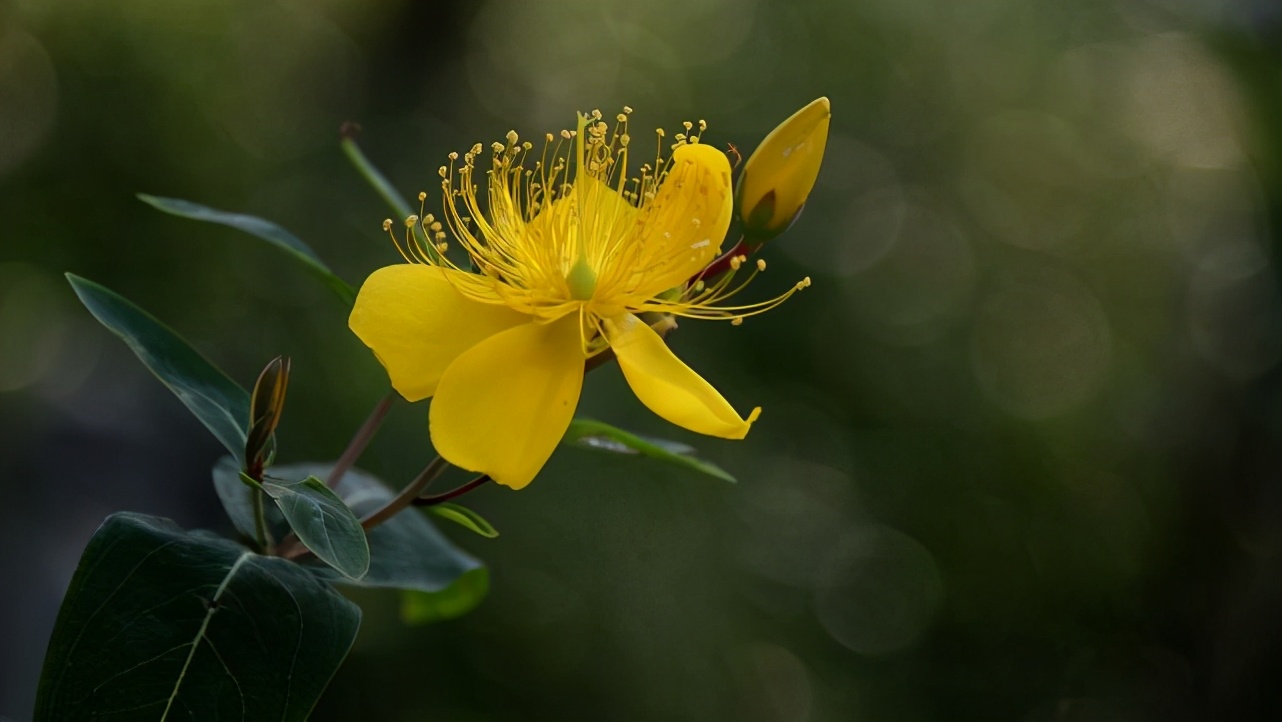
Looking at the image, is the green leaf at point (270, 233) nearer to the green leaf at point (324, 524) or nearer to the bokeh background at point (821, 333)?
the green leaf at point (324, 524)

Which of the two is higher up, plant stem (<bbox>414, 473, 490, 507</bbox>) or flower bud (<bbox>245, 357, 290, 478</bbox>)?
flower bud (<bbox>245, 357, 290, 478</bbox>)

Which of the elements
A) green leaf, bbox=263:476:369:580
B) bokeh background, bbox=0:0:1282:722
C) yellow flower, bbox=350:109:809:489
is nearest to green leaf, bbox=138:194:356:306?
yellow flower, bbox=350:109:809:489

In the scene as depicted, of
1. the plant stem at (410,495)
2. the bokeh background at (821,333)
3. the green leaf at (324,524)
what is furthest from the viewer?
the bokeh background at (821,333)

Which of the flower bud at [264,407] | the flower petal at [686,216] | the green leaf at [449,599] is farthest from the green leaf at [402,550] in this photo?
the flower petal at [686,216]

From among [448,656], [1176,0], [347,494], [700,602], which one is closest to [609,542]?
[700,602]

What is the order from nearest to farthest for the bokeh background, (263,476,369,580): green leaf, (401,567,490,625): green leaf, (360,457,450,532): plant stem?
(263,476,369,580): green leaf, (360,457,450,532): plant stem, (401,567,490,625): green leaf, the bokeh background

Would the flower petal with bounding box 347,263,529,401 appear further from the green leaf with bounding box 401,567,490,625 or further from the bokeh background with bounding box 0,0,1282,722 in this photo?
the bokeh background with bounding box 0,0,1282,722
